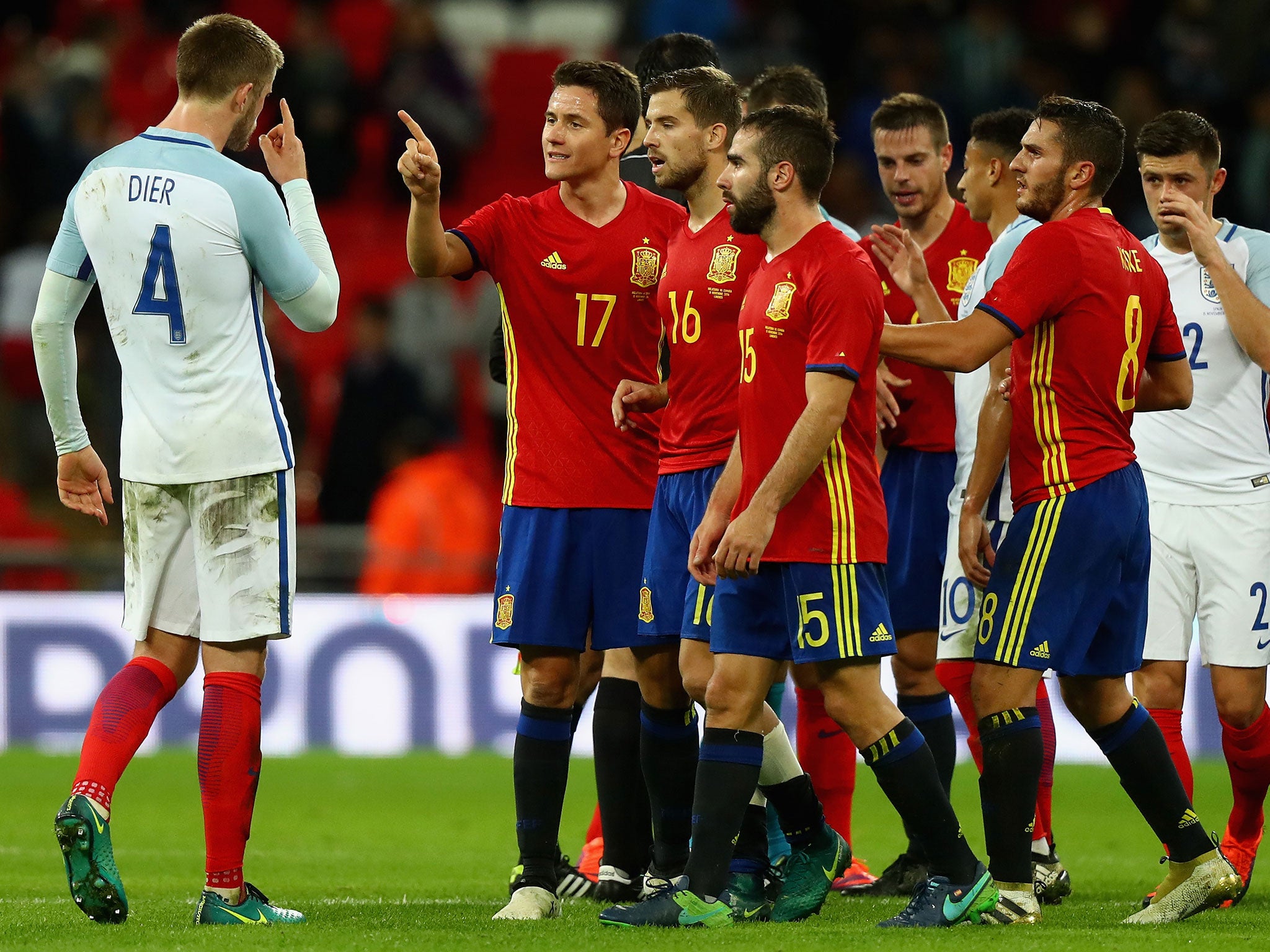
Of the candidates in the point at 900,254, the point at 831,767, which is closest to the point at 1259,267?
the point at 900,254

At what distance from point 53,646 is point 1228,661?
7541mm

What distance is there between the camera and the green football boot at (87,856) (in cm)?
517

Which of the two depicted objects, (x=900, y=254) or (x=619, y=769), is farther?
(x=619, y=769)

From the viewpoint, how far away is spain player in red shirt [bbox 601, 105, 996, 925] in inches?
204

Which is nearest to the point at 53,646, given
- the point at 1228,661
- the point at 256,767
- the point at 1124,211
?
the point at 256,767

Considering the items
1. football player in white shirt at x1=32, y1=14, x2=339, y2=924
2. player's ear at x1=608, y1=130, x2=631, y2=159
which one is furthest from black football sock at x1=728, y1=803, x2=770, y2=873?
player's ear at x1=608, y1=130, x2=631, y2=159

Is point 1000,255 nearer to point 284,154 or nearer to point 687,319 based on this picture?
point 687,319

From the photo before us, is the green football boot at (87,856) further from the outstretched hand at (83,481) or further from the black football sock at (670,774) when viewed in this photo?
the black football sock at (670,774)

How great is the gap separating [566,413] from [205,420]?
1.20 metres

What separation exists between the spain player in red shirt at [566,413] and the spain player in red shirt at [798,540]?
62 cm

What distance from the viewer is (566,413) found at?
601 cm

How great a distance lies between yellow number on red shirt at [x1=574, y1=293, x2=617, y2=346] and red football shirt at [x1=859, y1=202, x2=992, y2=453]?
1.42 meters

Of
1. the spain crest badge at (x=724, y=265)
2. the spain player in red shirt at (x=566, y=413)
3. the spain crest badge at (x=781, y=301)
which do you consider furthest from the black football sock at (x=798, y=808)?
the spain crest badge at (x=724, y=265)

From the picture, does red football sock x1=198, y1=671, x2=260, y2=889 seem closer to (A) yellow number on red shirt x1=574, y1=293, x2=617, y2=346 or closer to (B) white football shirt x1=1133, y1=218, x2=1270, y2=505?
(A) yellow number on red shirt x1=574, y1=293, x2=617, y2=346
